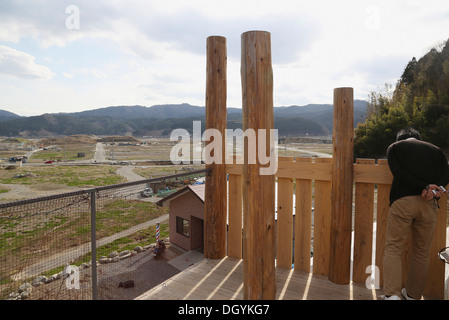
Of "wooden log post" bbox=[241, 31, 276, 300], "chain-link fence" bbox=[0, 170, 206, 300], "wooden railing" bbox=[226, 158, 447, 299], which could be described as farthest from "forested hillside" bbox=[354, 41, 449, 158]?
"wooden log post" bbox=[241, 31, 276, 300]

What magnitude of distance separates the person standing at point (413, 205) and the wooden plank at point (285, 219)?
0.77 m

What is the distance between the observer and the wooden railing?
203cm

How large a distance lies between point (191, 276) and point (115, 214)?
14.6 metres

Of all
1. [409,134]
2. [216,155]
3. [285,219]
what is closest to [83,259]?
[216,155]

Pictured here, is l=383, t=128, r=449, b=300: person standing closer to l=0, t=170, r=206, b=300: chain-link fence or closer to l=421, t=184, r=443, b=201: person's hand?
l=421, t=184, r=443, b=201: person's hand

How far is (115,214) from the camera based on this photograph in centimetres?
1551

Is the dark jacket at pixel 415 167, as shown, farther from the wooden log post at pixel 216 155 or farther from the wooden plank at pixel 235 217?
the wooden log post at pixel 216 155

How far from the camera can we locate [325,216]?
2.26m

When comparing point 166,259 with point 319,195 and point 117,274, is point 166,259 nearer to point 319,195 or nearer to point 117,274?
point 117,274

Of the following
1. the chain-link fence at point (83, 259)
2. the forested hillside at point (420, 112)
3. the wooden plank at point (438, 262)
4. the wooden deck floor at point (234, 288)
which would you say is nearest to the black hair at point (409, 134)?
the wooden plank at point (438, 262)

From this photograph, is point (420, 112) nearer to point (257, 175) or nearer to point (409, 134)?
point (409, 134)

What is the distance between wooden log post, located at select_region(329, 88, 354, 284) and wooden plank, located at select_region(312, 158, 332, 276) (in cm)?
9

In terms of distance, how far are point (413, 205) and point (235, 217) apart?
58.5 inches
